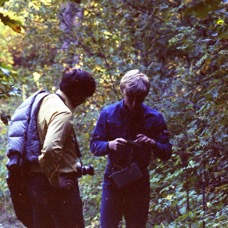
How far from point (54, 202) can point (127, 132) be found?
1175mm

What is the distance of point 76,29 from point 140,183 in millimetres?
6165

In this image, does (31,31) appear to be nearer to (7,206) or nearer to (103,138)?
(7,206)

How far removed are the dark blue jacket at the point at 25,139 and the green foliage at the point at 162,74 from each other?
6.39 ft

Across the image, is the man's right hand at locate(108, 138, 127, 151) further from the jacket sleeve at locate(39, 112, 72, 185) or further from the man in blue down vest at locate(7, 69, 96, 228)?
the jacket sleeve at locate(39, 112, 72, 185)

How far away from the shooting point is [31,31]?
11727mm

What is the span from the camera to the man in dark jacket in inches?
203

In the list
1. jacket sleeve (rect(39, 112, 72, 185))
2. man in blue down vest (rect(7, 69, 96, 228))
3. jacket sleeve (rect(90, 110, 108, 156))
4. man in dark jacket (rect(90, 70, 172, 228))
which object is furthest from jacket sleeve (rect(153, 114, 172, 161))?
jacket sleeve (rect(39, 112, 72, 185))

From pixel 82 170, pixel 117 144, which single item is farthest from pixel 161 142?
pixel 82 170

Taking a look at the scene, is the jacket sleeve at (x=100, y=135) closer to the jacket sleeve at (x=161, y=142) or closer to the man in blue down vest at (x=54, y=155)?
the jacket sleeve at (x=161, y=142)

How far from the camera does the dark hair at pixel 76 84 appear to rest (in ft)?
14.7

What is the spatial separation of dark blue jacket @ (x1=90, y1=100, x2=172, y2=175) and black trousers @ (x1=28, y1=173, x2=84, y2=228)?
872 mm

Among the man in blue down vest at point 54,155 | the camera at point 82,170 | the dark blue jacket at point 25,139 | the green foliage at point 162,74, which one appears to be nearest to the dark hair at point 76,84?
the man in blue down vest at point 54,155

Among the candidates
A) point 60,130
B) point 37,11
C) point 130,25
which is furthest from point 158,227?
point 37,11

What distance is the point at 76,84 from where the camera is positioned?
14.7 feet
